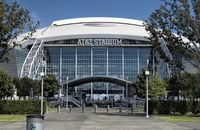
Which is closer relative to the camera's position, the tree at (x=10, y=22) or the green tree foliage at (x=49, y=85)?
the tree at (x=10, y=22)

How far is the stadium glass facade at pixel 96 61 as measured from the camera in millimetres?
132000

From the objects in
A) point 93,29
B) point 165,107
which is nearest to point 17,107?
point 165,107

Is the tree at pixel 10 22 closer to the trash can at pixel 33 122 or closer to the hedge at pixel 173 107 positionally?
the trash can at pixel 33 122

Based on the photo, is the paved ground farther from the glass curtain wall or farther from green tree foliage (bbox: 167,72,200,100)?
the glass curtain wall

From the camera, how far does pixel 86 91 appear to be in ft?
436

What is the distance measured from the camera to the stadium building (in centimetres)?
12975

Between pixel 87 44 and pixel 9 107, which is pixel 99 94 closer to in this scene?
pixel 87 44

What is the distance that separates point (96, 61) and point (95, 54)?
2.39 m

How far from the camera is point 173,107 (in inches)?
1790

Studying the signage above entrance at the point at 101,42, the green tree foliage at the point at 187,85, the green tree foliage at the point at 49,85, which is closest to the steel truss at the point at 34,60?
the signage above entrance at the point at 101,42

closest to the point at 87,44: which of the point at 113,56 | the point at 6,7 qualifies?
the point at 113,56

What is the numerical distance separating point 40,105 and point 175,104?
15.0 m

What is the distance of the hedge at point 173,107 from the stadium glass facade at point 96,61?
281 feet

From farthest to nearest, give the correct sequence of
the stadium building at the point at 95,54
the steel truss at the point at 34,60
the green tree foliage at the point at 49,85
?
the stadium building at the point at 95,54, the steel truss at the point at 34,60, the green tree foliage at the point at 49,85
